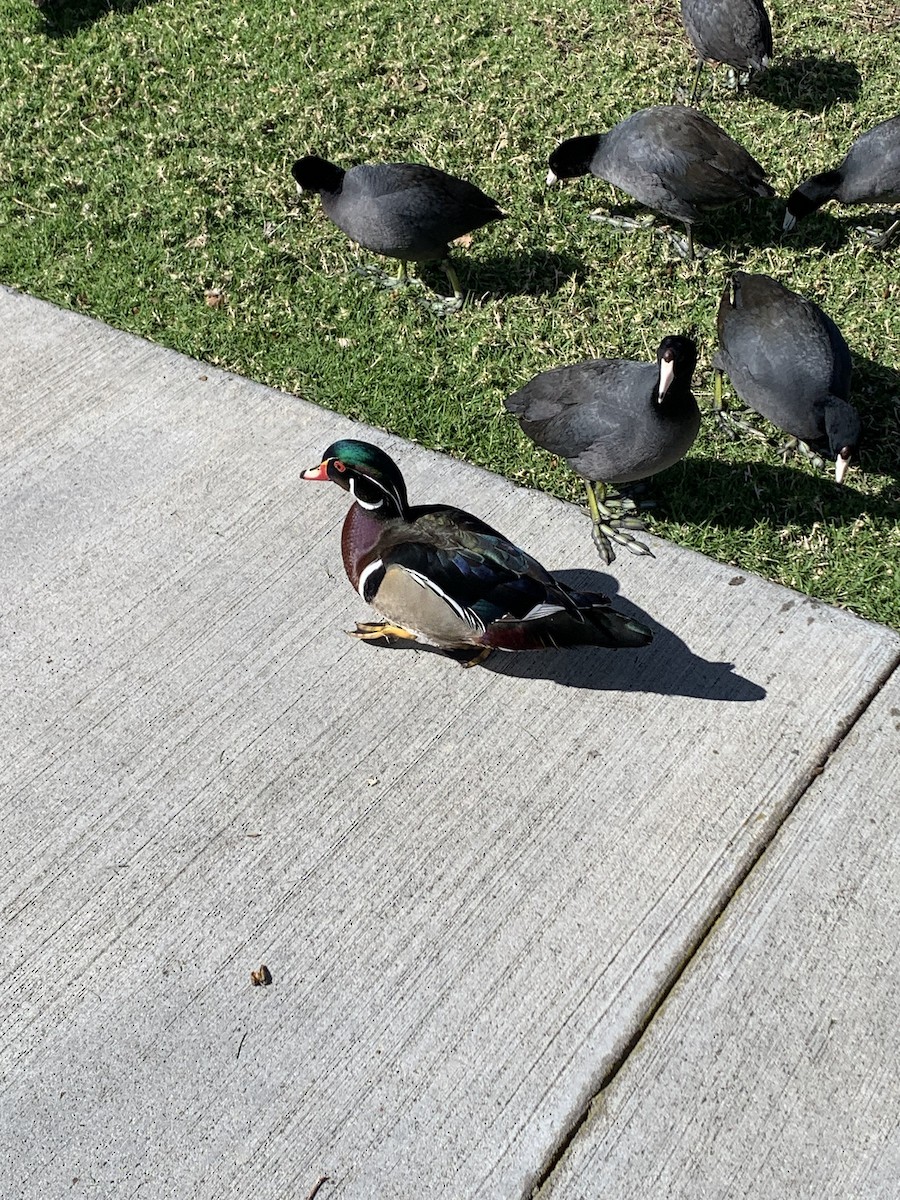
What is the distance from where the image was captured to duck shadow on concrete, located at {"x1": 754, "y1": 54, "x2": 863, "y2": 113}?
689cm

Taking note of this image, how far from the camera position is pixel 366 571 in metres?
3.77

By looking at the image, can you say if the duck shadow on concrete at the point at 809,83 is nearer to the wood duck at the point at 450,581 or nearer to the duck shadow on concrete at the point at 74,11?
the duck shadow on concrete at the point at 74,11

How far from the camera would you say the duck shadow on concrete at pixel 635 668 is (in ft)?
12.4

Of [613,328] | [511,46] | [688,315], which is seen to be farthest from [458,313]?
[511,46]

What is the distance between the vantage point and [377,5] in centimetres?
767

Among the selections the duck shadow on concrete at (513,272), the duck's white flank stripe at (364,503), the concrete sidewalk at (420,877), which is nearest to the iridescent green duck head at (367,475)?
the duck's white flank stripe at (364,503)

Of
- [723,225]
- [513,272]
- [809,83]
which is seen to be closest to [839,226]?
[723,225]

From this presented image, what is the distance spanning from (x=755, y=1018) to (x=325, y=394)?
3.16 meters

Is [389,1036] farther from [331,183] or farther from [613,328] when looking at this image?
[331,183]

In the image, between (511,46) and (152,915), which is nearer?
(152,915)

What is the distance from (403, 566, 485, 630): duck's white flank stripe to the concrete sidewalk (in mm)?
345

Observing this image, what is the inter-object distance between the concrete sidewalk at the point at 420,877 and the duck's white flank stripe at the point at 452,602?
13.6 inches

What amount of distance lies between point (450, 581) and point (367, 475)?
0.47 m

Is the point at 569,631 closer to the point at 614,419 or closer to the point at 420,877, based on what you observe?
the point at 420,877
